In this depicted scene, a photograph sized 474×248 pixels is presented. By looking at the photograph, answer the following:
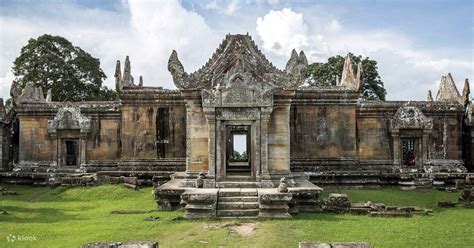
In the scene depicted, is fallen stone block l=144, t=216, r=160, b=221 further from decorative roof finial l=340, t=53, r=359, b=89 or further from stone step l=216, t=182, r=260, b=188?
decorative roof finial l=340, t=53, r=359, b=89

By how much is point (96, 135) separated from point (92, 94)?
17.6 meters

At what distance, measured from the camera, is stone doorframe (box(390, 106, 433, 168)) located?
22.7 metres

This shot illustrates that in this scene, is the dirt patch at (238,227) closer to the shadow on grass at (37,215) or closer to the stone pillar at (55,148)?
the shadow on grass at (37,215)

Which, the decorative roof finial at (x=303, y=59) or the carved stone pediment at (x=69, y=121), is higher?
the decorative roof finial at (x=303, y=59)

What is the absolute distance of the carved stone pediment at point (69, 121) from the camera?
23969 mm

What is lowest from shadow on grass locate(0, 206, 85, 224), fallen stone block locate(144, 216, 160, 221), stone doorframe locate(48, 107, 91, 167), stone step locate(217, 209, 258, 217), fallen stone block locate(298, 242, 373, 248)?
shadow on grass locate(0, 206, 85, 224)

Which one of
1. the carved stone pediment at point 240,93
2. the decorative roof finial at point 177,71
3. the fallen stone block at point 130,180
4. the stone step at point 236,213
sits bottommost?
the stone step at point 236,213

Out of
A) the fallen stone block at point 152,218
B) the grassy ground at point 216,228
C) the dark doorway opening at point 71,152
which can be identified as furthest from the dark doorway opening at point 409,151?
the dark doorway opening at point 71,152

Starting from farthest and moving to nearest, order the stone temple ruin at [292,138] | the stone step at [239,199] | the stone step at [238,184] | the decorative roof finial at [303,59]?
the stone temple ruin at [292,138] → the decorative roof finial at [303,59] → the stone step at [238,184] → the stone step at [239,199]

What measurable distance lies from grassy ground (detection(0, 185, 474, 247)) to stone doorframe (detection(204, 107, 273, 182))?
84.5 inches

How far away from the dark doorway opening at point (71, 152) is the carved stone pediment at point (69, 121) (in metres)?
0.73

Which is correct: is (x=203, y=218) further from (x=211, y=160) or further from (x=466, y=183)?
(x=466, y=183)

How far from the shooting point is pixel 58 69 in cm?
3962

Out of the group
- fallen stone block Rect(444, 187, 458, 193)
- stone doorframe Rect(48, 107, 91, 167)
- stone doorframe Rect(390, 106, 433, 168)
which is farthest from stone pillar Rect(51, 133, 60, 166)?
fallen stone block Rect(444, 187, 458, 193)
